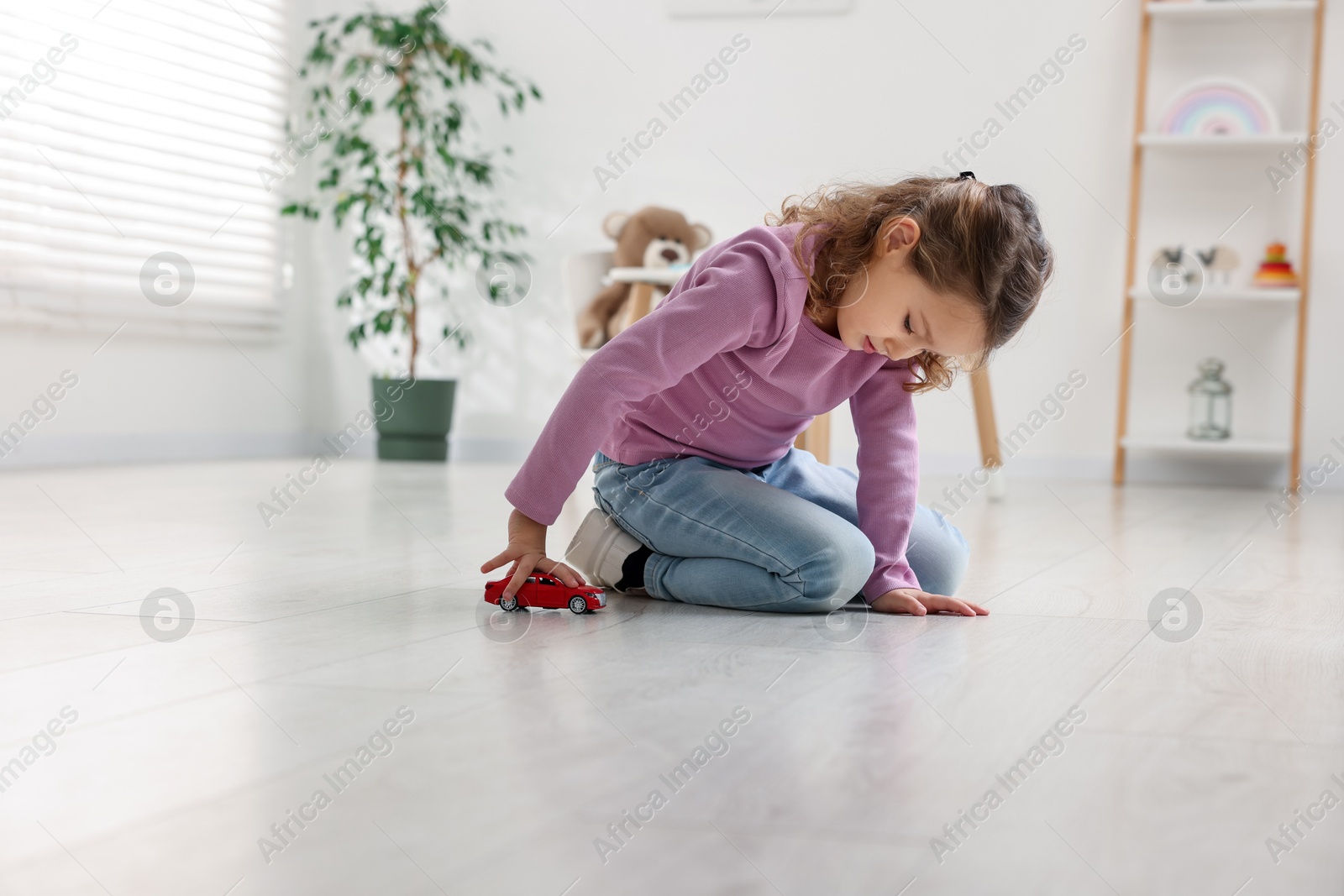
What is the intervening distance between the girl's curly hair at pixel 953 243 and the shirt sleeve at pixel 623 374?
0.25ft

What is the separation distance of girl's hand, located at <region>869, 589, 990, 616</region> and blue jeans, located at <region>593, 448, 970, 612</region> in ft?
0.08

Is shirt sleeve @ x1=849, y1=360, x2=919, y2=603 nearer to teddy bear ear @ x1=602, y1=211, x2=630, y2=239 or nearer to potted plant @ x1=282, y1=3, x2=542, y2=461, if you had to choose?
teddy bear ear @ x1=602, y1=211, x2=630, y2=239

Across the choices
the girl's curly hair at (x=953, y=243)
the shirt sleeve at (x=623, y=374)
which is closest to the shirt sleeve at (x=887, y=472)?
the girl's curly hair at (x=953, y=243)

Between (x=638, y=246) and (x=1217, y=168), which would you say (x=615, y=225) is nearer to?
(x=638, y=246)

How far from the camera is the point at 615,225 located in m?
3.07

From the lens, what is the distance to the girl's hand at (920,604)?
3.67 feet

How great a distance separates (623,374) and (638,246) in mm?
2088

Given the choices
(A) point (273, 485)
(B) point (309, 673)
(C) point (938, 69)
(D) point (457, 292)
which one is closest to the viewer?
(B) point (309, 673)

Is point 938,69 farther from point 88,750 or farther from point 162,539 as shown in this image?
point 88,750

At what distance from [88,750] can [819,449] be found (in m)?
1.72

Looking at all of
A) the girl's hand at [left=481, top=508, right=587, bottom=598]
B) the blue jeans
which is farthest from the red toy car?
the blue jeans

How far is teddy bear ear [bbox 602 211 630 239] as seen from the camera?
307cm

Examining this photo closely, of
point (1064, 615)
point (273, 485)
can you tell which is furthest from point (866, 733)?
point (273, 485)

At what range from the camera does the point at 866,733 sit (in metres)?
0.69
